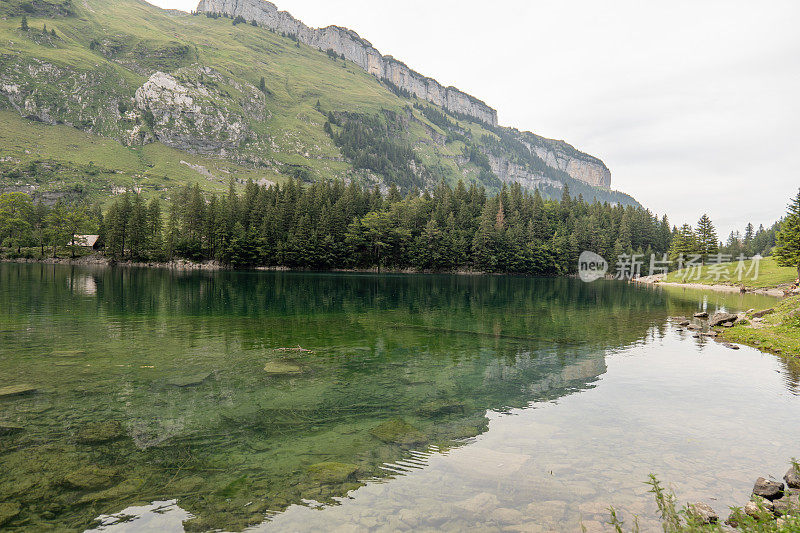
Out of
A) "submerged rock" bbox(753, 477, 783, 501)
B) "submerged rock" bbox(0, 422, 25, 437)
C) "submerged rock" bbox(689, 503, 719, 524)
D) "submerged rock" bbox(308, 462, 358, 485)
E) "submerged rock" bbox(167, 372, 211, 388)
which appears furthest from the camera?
"submerged rock" bbox(167, 372, 211, 388)

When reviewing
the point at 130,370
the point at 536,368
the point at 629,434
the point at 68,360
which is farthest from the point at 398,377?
the point at 68,360

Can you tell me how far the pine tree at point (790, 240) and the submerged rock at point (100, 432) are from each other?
92.2 metres

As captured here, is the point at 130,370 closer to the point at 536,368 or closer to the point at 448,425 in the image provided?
the point at 448,425

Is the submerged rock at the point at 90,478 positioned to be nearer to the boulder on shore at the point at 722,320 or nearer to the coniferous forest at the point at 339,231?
the boulder on shore at the point at 722,320

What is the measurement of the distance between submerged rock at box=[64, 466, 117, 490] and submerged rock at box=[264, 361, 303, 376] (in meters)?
8.93

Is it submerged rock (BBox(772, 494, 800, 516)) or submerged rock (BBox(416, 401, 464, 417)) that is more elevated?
submerged rock (BBox(772, 494, 800, 516))

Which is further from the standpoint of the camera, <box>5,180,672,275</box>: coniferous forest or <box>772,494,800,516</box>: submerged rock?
<box>5,180,672,275</box>: coniferous forest

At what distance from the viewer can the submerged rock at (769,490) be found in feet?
29.0

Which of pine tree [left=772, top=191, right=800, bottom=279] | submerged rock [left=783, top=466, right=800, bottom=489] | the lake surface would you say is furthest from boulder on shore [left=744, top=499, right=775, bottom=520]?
pine tree [left=772, top=191, right=800, bottom=279]

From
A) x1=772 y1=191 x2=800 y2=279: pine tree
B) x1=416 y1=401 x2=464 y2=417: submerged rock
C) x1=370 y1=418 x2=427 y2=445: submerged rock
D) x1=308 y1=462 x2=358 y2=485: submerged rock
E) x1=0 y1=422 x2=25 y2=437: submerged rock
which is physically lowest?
x1=416 y1=401 x2=464 y2=417: submerged rock

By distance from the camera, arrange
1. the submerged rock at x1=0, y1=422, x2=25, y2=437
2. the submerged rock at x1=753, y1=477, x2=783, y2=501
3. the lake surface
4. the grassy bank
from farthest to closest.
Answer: the grassy bank < the submerged rock at x1=0, y1=422, x2=25, y2=437 < the submerged rock at x1=753, y1=477, x2=783, y2=501 < the lake surface

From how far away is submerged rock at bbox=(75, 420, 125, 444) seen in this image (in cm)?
1141

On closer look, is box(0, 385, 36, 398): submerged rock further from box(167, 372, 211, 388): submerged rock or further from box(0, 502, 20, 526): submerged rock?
box(0, 502, 20, 526): submerged rock

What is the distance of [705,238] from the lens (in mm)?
126375
